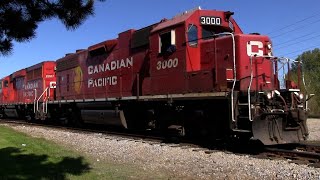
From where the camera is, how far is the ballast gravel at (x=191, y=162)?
760cm

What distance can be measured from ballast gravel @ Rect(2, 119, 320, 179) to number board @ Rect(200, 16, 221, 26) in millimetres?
3927

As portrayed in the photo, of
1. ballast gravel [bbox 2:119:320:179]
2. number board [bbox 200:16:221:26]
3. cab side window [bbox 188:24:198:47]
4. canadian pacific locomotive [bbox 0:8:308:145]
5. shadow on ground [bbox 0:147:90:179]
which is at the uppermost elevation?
number board [bbox 200:16:221:26]

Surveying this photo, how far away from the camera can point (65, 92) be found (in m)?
21.9

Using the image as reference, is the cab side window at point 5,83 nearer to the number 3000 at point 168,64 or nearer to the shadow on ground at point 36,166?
the number 3000 at point 168,64

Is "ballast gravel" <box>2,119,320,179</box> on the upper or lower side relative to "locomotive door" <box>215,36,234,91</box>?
lower

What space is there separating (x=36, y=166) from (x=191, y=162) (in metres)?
3.30

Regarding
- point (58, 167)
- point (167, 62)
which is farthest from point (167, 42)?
point (58, 167)

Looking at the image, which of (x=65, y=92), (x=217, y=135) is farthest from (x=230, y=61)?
(x=65, y=92)

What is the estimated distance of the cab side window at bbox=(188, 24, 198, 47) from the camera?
1229cm

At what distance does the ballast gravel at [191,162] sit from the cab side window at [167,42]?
116 inches

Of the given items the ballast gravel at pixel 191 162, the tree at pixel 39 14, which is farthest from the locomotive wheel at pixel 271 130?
the tree at pixel 39 14

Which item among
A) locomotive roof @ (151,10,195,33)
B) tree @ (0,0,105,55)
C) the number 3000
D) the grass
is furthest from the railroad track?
tree @ (0,0,105,55)

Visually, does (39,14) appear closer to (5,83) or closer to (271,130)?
(271,130)

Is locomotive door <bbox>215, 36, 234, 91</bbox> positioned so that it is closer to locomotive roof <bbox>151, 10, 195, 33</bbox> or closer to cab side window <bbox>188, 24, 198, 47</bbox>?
cab side window <bbox>188, 24, 198, 47</bbox>
